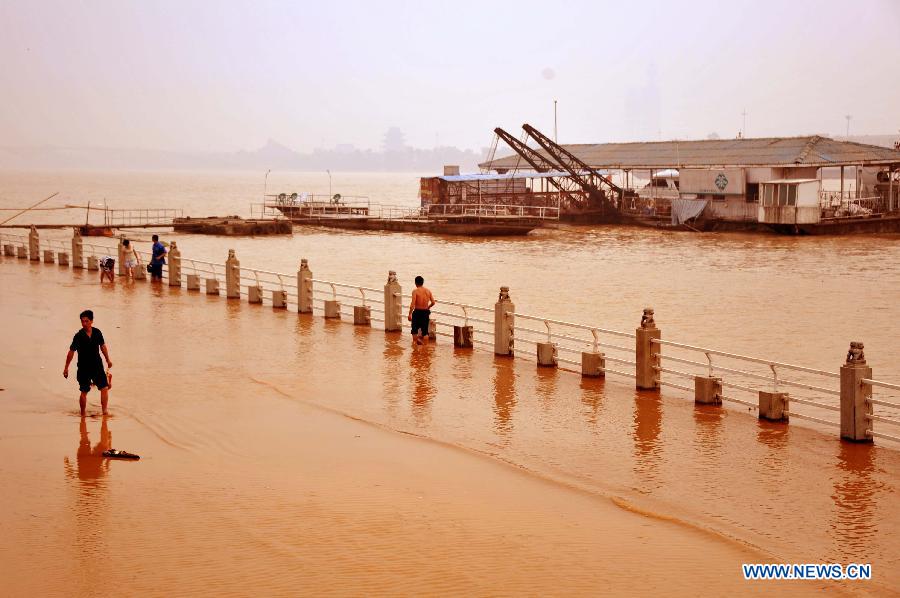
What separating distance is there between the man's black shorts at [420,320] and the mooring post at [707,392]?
6707mm

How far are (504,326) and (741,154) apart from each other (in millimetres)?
55038

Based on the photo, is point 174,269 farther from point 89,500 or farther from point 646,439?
point 89,500

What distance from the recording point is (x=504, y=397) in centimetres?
1769

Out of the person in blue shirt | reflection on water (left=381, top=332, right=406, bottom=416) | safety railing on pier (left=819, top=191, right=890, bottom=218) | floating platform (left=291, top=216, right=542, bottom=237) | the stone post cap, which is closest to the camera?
the stone post cap

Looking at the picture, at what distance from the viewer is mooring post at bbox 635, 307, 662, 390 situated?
1780 centimetres

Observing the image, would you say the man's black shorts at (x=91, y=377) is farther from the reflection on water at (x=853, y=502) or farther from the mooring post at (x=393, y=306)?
the mooring post at (x=393, y=306)

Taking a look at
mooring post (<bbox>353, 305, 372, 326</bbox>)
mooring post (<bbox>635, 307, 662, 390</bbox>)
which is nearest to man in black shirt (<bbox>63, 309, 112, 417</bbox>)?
mooring post (<bbox>635, 307, 662, 390</bbox>)

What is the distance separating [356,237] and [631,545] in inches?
2662

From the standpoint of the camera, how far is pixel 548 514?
37.6 ft

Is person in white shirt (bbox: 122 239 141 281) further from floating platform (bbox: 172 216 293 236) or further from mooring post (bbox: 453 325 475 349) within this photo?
floating platform (bbox: 172 216 293 236)

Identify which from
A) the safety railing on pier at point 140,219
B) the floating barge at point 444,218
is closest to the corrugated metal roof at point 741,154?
the floating barge at point 444,218

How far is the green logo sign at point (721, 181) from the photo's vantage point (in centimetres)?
7129

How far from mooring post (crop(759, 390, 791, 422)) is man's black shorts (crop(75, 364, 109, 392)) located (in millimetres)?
9688

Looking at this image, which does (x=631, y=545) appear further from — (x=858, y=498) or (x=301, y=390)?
(x=301, y=390)
